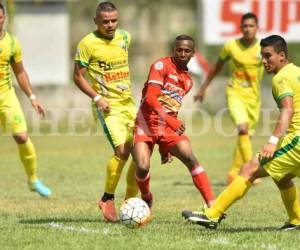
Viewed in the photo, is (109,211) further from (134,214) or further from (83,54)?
(83,54)

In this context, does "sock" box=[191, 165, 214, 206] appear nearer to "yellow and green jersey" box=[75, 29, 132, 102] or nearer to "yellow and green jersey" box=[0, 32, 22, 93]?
"yellow and green jersey" box=[75, 29, 132, 102]

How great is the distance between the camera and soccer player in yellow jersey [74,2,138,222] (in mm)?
10102

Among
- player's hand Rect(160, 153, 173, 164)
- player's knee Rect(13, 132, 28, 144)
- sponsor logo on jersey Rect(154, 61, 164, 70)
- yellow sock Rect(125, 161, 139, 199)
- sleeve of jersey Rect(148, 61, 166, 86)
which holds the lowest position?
yellow sock Rect(125, 161, 139, 199)

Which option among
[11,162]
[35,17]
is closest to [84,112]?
[35,17]

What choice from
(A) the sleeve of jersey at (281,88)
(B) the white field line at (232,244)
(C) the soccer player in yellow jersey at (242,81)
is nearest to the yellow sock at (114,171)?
(B) the white field line at (232,244)

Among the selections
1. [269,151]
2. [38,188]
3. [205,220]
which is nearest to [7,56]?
[38,188]

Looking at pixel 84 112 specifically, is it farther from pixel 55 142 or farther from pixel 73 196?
pixel 73 196

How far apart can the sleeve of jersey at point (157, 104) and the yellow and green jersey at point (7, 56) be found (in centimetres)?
263

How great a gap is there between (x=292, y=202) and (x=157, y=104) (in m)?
1.67

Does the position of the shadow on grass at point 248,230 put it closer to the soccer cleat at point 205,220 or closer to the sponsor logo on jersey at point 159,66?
the soccer cleat at point 205,220

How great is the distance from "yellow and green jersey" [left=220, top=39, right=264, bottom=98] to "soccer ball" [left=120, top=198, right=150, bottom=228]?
541 centimetres

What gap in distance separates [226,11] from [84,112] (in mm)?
4686

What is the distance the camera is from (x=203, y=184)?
31.9 feet

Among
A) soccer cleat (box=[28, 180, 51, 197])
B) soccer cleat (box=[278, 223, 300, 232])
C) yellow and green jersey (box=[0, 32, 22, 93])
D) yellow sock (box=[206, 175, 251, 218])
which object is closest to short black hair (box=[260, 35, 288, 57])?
yellow sock (box=[206, 175, 251, 218])
